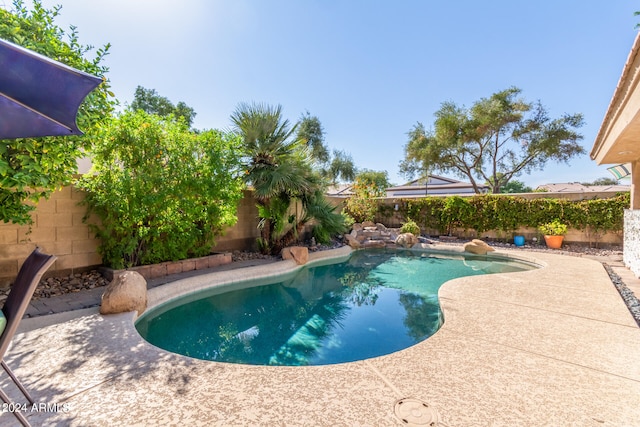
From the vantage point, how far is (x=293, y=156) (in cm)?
879

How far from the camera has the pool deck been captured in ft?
6.55

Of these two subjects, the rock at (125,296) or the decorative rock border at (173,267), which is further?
the decorative rock border at (173,267)

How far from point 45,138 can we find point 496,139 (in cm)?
2226

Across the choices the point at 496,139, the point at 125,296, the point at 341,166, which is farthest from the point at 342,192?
the point at 125,296

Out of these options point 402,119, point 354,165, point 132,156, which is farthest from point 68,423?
point 354,165

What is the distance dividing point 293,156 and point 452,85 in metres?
11.9

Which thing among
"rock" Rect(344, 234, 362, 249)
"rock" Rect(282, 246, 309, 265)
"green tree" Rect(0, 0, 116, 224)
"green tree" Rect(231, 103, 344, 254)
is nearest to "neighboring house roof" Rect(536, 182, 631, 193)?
"rock" Rect(344, 234, 362, 249)

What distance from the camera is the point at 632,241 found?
6.50 meters

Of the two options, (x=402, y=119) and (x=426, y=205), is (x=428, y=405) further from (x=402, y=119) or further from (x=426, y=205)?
(x=402, y=119)

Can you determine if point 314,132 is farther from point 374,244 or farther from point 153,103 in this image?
point 374,244

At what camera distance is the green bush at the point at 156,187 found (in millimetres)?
5418

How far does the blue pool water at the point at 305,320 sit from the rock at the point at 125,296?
259mm

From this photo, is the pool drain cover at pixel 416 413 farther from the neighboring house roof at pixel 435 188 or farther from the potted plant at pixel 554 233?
the neighboring house roof at pixel 435 188

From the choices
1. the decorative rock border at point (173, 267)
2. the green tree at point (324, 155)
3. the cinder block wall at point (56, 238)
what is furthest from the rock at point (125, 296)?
the green tree at point (324, 155)
